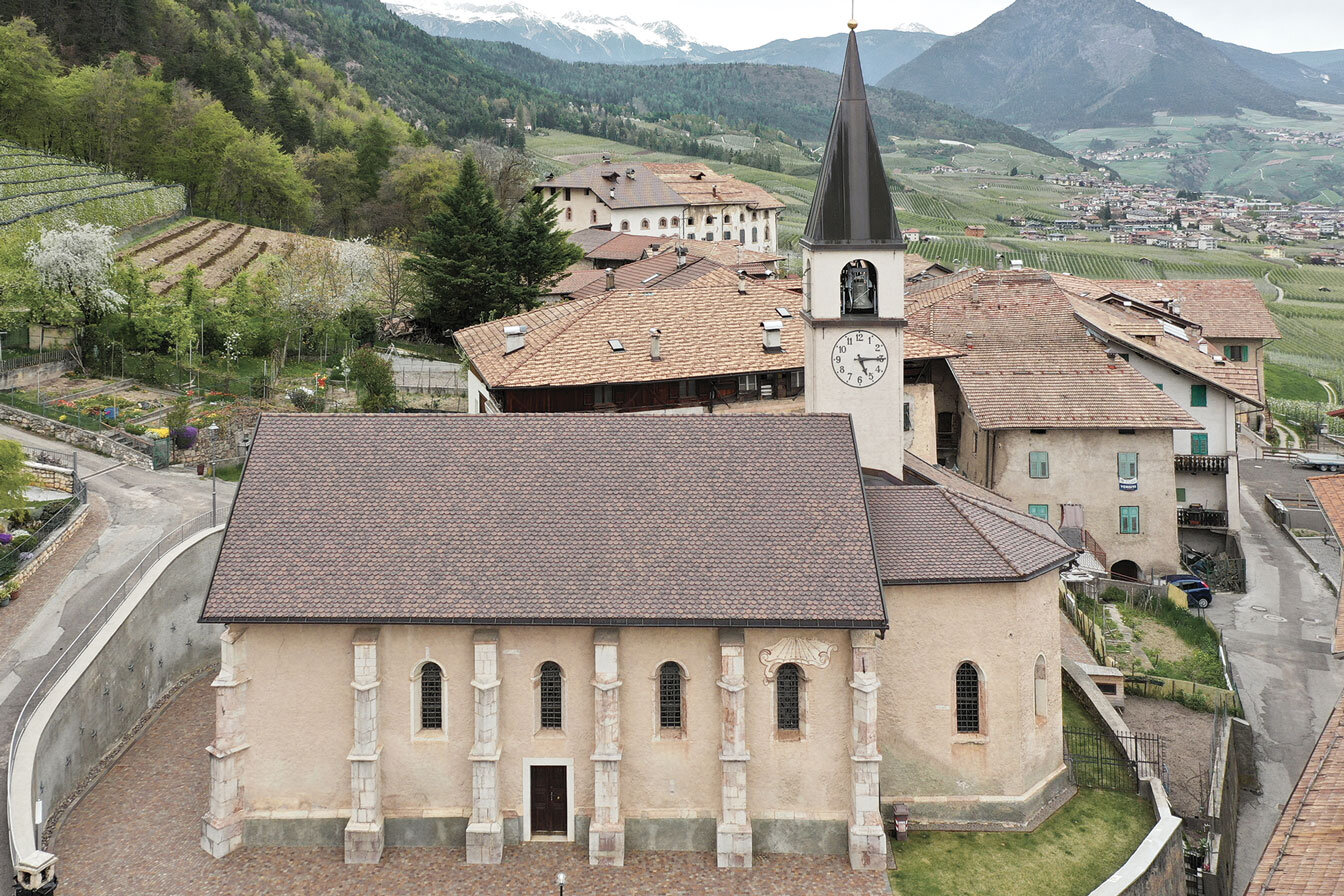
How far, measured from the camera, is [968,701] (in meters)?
32.2

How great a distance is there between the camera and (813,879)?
29547mm

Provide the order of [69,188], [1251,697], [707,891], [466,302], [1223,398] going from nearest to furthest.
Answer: [707,891], [1251,697], [1223,398], [466,302], [69,188]

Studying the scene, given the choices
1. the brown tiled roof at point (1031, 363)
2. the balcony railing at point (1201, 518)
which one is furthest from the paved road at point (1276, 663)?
the brown tiled roof at point (1031, 363)

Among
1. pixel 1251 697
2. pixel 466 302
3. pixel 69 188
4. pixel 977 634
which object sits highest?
pixel 69 188

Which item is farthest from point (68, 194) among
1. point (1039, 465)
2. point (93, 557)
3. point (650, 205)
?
point (1039, 465)

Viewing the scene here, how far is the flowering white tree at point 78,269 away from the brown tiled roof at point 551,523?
4232cm

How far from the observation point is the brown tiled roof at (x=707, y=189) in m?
153

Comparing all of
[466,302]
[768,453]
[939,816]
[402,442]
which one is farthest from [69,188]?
[939,816]

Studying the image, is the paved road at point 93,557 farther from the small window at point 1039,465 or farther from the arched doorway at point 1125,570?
the arched doorway at point 1125,570

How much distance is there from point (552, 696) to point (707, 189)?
13355cm

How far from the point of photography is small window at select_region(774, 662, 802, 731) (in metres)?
31.0

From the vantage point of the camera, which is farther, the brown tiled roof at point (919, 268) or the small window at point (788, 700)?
the brown tiled roof at point (919, 268)

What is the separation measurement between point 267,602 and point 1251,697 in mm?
37211

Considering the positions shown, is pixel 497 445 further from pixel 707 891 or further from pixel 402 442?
pixel 707 891
